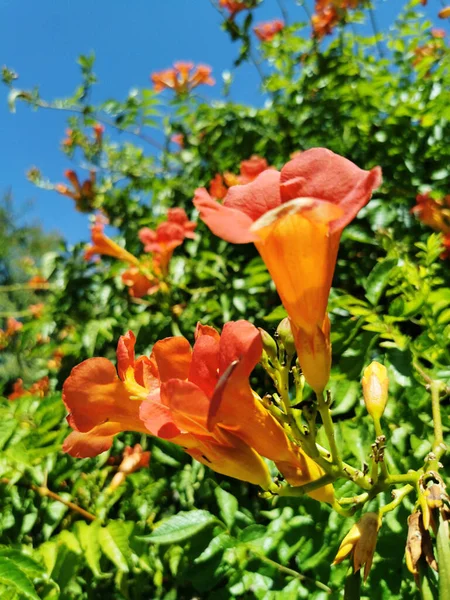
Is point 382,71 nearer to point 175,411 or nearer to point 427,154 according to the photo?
point 427,154

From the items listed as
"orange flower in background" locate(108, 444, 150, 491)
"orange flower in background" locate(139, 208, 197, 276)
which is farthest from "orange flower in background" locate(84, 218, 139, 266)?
"orange flower in background" locate(108, 444, 150, 491)

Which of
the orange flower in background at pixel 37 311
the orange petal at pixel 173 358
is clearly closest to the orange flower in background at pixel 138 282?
the orange flower in background at pixel 37 311

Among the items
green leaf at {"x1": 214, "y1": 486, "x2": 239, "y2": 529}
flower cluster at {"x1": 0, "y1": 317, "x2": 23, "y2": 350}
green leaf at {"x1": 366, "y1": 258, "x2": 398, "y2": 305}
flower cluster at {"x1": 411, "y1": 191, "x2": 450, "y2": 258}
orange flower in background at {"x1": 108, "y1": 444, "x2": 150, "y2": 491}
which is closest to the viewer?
green leaf at {"x1": 214, "y1": 486, "x2": 239, "y2": 529}

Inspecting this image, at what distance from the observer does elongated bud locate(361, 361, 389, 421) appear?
1.09m

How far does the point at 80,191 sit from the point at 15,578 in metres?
4.59

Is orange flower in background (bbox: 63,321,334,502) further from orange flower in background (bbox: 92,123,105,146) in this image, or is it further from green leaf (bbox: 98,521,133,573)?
orange flower in background (bbox: 92,123,105,146)

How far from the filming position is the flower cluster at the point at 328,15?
Result: 4211mm

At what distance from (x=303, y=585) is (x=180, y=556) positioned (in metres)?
0.71

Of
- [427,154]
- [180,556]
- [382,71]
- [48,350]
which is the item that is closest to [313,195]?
[180,556]

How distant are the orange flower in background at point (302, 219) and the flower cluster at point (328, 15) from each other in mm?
4022

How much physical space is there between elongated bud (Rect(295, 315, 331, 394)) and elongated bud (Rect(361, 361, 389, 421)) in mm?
174

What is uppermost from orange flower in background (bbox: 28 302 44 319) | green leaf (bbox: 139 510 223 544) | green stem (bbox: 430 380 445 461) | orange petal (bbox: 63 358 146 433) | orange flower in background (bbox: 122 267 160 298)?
orange flower in background (bbox: 28 302 44 319)

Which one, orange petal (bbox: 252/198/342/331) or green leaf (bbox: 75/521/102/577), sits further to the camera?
green leaf (bbox: 75/521/102/577)

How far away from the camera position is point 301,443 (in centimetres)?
101
